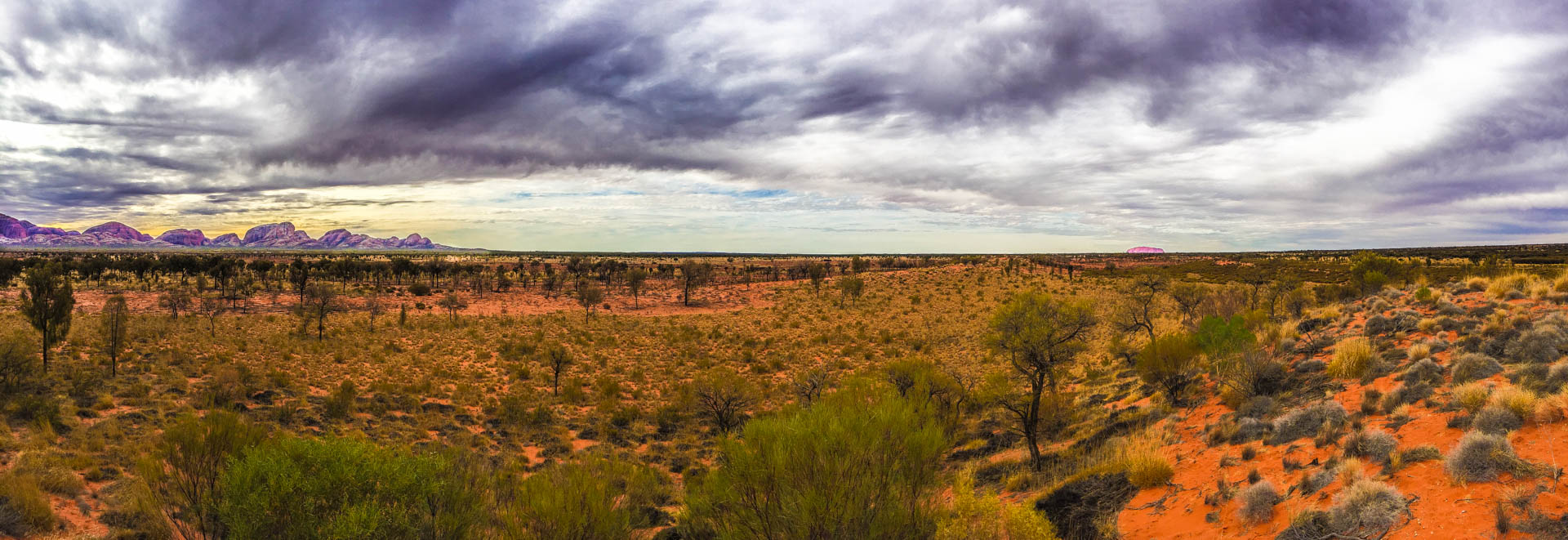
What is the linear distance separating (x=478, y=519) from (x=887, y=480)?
6.66 metres

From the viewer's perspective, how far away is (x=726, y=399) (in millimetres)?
19922

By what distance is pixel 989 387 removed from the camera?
16.5 meters

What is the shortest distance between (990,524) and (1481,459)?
618cm

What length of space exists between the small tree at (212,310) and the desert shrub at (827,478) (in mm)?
39361

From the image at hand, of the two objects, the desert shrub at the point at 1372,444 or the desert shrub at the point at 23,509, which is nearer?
the desert shrub at the point at 1372,444

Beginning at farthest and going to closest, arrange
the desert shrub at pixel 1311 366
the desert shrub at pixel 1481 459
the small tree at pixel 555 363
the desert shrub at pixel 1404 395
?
the small tree at pixel 555 363 < the desert shrub at pixel 1311 366 < the desert shrub at pixel 1404 395 < the desert shrub at pixel 1481 459

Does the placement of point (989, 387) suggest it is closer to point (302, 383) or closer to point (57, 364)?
point (302, 383)

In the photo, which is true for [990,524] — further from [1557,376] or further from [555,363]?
[555,363]

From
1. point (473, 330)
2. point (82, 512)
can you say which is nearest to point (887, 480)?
point (82, 512)

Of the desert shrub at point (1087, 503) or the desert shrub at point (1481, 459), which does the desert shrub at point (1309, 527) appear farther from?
the desert shrub at point (1087, 503)

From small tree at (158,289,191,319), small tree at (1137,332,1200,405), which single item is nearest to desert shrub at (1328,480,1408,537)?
small tree at (1137,332,1200,405)

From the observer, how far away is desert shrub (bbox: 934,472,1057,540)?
845 centimetres

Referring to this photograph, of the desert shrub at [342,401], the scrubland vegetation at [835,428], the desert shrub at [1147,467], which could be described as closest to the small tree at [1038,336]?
the scrubland vegetation at [835,428]

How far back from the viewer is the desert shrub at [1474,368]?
10273 millimetres
